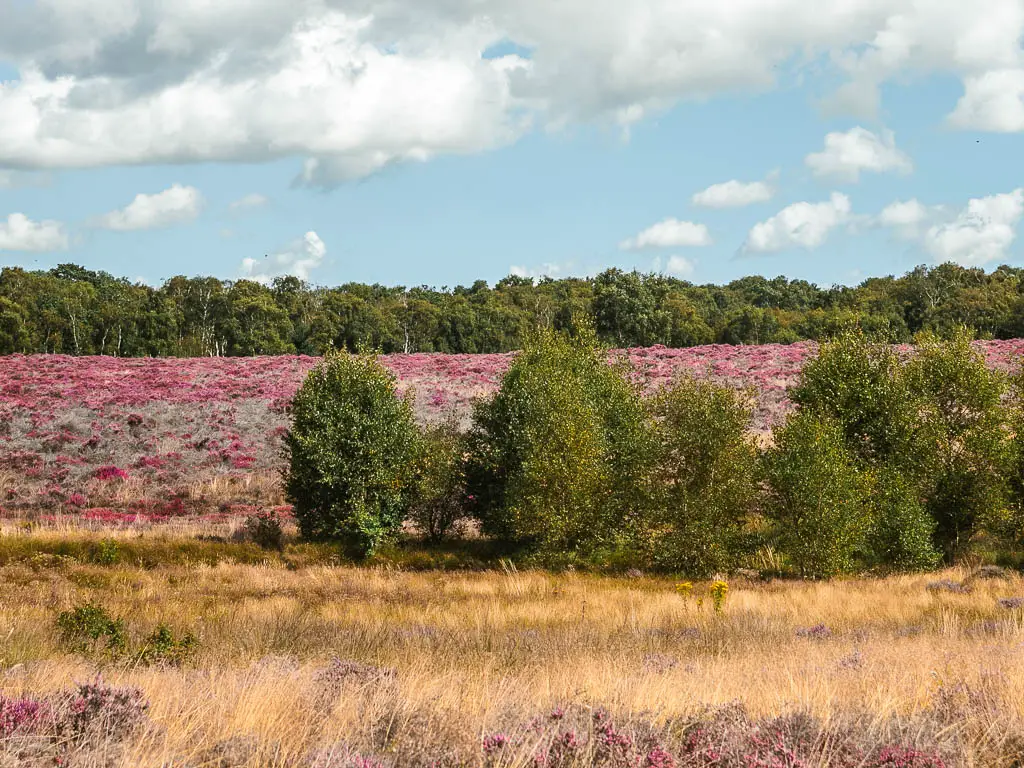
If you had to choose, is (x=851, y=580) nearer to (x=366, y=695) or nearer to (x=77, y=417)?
(x=366, y=695)

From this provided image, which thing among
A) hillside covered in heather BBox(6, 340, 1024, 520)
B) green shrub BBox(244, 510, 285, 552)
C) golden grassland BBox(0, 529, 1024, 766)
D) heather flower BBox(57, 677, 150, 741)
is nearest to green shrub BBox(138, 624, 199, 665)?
golden grassland BBox(0, 529, 1024, 766)

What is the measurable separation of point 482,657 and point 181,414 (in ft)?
171

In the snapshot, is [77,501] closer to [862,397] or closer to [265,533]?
[265,533]

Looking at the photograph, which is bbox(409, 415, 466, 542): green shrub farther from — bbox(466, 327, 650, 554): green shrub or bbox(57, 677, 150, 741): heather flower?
bbox(57, 677, 150, 741): heather flower

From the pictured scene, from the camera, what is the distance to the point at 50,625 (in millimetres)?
16703

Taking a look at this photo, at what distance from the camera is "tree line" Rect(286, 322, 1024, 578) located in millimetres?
38969

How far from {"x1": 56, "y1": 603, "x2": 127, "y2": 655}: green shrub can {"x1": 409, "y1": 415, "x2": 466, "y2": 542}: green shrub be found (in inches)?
1002

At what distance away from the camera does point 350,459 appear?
41156 millimetres

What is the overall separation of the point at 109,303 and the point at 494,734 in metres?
131

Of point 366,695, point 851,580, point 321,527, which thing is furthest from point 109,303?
point 366,695

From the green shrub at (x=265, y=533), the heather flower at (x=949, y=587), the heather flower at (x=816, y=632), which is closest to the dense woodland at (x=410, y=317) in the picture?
the green shrub at (x=265, y=533)

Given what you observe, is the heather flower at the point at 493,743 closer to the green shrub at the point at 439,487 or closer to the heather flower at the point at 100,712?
the heather flower at the point at 100,712

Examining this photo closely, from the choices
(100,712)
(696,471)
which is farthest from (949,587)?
(100,712)

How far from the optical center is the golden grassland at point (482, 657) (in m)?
7.68
